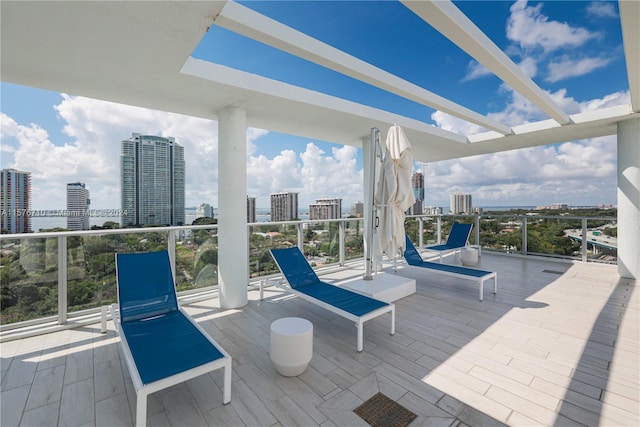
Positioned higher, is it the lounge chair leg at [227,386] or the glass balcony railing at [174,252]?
the glass balcony railing at [174,252]

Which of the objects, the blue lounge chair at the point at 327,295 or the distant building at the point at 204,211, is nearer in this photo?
the blue lounge chair at the point at 327,295

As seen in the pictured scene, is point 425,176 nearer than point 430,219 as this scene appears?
No

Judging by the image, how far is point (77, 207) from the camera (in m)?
4.23

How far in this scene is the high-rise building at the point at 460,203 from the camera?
10.4 m

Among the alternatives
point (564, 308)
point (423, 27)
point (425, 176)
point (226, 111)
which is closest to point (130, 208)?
point (226, 111)

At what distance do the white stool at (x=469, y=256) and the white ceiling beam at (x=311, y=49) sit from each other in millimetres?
4272

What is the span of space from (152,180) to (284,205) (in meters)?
3.25

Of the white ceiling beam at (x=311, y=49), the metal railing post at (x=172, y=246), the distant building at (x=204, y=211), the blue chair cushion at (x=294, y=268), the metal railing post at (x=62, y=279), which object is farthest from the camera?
the distant building at (x=204, y=211)

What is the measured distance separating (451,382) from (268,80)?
443 cm

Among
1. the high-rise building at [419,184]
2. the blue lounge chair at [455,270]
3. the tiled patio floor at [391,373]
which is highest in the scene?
the high-rise building at [419,184]

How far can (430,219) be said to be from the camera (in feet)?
31.5

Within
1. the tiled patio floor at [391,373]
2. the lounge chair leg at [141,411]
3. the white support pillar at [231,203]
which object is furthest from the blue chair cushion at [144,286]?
the lounge chair leg at [141,411]

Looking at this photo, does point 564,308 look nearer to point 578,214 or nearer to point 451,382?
point 451,382

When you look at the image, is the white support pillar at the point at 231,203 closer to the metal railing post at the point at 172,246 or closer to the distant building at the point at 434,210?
the metal railing post at the point at 172,246
